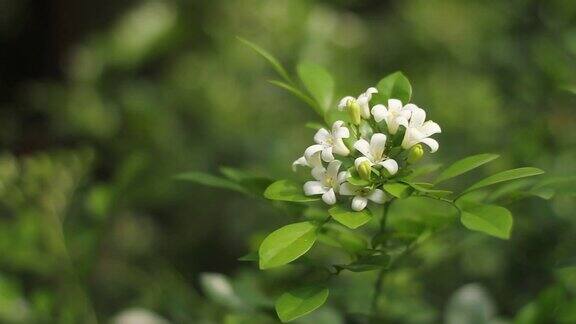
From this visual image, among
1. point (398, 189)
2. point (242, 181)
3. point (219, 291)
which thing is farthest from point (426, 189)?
point (219, 291)

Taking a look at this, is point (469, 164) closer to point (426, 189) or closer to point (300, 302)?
point (426, 189)

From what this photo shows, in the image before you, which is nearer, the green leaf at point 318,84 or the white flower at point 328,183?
the white flower at point 328,183

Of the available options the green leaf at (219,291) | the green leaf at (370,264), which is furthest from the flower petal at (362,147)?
the green leaf at (219,291)

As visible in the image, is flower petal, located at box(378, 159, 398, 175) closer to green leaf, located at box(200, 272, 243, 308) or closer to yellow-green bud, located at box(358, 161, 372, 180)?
yellow-green bud, located at box(358, 161, 372, 180)

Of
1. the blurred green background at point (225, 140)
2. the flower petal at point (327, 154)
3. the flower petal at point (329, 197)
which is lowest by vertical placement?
the blurred green background at point (225, 140)

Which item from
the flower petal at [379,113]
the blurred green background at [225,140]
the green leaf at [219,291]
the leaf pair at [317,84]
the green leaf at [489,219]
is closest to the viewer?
the green leaf at [489,219]

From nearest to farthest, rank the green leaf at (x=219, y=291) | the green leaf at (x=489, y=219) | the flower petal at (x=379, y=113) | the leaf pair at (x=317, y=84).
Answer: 1. the green leaf at (x=489, y=219)
2. the flower petal at (x=379, y=113)
3. the leaf pair at (x=317, y=84)
4. the green leaf at (x=219, y=291)

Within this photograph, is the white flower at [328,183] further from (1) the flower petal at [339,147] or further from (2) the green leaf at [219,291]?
(2) the green leaf at [219,291]

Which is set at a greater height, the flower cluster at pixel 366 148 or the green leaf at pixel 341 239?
the flower cluster at pixel 366 148
